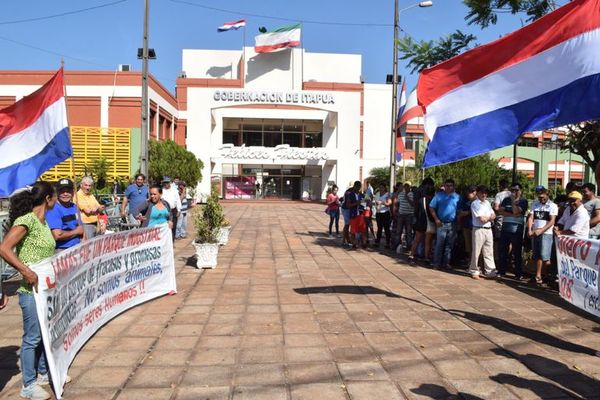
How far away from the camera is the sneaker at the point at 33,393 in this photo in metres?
3.86

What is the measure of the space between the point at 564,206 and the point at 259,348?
5.93 metres

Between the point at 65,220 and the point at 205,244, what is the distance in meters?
4.16

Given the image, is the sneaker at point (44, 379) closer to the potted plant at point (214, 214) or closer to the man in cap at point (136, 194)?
the potted plant at point (214, 214)

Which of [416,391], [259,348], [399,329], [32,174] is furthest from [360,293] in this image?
[32,174]

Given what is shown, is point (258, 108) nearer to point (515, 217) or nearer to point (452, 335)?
point (515, 217)

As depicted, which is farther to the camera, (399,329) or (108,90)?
(108,90)

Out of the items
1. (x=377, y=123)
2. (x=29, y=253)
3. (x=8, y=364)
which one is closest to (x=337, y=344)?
(x=29, y=253)

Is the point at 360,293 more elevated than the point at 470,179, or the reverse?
the point at 470,179

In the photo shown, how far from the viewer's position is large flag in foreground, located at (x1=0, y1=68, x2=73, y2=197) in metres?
5.63

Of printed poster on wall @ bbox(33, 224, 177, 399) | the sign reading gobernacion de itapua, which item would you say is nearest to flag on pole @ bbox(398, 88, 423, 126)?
printed poster on wall @ bbox(33, 224, 177, 399)

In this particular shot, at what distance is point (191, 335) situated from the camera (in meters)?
5.42

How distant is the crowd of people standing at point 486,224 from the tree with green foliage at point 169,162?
752 inches

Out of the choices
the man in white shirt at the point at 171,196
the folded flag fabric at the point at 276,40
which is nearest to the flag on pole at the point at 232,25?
the folded flag fabric at the point at 276,40

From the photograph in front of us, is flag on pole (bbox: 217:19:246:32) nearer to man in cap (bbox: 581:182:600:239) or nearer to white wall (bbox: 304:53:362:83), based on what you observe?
white wall (bbox: 304:53:362:83)
